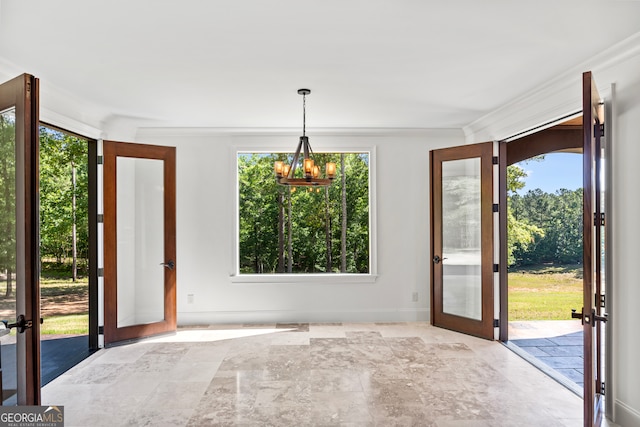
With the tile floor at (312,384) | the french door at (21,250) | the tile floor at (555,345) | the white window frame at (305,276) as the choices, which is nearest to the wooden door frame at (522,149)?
the tile floor at (555,345)

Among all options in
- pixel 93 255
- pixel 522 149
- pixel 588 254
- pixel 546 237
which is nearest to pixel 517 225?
pixel 546 237

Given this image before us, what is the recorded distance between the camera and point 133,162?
4.98 m

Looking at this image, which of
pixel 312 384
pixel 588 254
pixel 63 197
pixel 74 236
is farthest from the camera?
pixel 74 236

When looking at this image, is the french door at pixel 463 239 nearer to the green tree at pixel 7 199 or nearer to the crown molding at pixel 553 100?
the crown molding at pixel 553 100

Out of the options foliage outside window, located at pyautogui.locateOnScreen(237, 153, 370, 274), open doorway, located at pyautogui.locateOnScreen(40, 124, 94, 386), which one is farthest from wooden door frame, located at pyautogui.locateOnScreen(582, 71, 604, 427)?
open doorway, located at pyautogui.locateOnScreen(40, 124, 94, 386)

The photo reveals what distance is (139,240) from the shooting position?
4992 mm

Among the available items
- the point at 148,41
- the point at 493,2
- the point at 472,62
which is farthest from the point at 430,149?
the point at 148,41

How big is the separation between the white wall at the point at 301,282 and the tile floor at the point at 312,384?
69 centimetres

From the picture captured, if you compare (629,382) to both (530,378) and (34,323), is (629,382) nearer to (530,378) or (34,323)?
(530,378)

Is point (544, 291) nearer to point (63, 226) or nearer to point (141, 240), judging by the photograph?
point (141, 240)

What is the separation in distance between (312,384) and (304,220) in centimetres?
434

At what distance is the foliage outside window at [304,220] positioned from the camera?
764 centimetres

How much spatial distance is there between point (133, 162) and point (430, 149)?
12.3ft

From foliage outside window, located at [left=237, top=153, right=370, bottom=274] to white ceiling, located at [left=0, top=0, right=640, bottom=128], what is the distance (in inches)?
123
